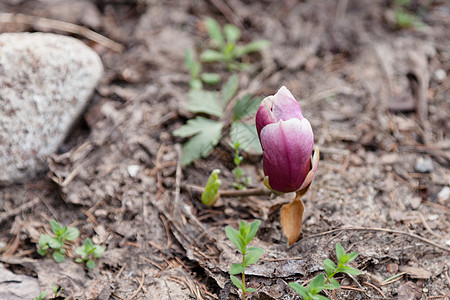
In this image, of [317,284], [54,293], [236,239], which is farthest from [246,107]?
[54,293]

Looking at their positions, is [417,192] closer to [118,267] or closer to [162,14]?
[118,267]

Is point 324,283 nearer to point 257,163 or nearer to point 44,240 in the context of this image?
point 257,163

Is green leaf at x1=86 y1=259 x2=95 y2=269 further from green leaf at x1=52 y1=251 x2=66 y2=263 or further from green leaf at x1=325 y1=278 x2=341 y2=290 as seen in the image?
green leaf at x1=325 y1=278 x2=341 y2=290

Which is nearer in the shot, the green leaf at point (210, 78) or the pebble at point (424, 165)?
the pebble at point (424, 165)

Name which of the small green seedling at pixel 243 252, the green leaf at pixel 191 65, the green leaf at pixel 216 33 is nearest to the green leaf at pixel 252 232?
the small green seedling at pixel 243 252

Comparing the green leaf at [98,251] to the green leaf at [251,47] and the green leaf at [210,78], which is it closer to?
the green leaf at [210,78]
